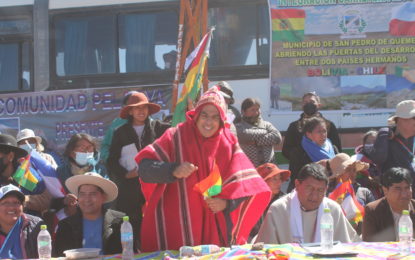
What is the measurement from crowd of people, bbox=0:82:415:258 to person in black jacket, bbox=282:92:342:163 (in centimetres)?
80

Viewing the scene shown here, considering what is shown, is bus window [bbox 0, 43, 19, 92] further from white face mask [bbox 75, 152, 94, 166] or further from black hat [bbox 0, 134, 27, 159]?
black hat [bbox 0, 134, 27, 159]

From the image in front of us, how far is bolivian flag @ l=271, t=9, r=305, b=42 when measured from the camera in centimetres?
778

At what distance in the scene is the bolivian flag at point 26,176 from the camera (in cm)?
561

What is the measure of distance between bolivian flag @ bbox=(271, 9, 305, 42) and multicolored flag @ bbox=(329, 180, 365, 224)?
220cm

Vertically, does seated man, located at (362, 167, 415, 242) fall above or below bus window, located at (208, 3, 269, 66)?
below

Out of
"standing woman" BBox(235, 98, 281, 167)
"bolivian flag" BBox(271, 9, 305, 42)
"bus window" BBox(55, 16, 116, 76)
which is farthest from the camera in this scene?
"bus window" BBox(55, 16, 116, 76)

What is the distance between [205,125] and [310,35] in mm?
3581

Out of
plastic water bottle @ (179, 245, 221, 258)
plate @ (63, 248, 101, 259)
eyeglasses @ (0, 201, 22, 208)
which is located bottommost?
plate @ (63, 248, 101, 259)

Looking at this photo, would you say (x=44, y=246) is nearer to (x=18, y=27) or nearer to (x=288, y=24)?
(x=288, y=24)

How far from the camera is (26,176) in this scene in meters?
5.69

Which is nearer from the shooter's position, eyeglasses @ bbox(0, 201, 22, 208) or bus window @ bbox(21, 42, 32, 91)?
eyeglasses @ bbox(0, 201, 22, 208)

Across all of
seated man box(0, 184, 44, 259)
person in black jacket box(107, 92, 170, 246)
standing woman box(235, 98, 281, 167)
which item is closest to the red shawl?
seated man box(0, 184, 44, 259)

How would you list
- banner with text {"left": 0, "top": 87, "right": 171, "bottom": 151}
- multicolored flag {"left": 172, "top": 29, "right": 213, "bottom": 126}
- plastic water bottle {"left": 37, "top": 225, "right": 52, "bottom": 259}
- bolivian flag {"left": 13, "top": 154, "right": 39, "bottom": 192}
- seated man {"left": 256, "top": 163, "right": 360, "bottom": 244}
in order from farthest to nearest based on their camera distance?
banner with text {"left": 0, "top": 87, "right": 171, "bottom": 151}, multicolored flag {"left": 172, "top": 29, "right": 213, "bottom": 126}, bolivian flag {"left": 13, "top": 154, "right": 39, "bottom": 192}, seated man {"left": 256, "top": 163, "right": 360, "bottom": 244}, plastic water bottle {"left": 37, "top": 225, "right": 52, "bottom": 259}

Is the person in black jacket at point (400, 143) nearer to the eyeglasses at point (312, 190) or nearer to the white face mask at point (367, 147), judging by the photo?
the white face mask at point (367, 147)
